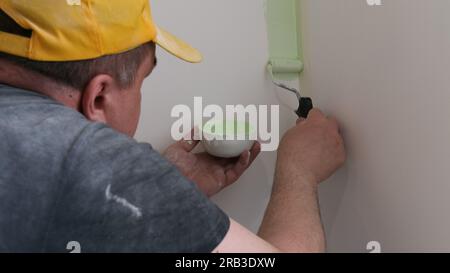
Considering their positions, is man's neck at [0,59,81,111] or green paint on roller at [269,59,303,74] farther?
green paint on roller at [269,59,303,74]

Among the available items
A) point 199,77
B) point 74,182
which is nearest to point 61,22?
point 74,182

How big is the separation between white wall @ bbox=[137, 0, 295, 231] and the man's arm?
14cm

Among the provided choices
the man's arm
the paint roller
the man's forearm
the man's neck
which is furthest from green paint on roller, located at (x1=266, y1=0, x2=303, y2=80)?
the man's neck

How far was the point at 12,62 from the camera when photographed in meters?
0.59

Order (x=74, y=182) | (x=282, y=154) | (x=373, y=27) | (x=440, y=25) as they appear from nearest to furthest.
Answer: (x=74, y=182)
(x=440, y=25)
(x=373, y=27)
(x=282, y=154)

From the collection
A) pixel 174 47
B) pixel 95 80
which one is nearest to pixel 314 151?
pixel 174 47

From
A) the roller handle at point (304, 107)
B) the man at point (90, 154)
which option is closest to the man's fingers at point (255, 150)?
the roller handle at point (304, 107)

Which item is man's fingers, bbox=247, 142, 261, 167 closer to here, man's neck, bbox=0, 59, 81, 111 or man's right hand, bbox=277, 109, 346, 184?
man's right hand, bbox=277, 109, 346, 184

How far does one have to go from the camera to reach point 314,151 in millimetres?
882

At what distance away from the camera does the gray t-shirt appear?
0.50 m

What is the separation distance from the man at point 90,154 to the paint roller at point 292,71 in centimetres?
33

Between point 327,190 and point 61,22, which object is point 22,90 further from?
point 327,190

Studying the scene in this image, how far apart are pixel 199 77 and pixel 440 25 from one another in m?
0.52

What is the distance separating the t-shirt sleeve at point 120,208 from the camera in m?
0.50
